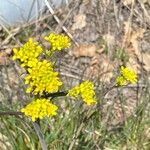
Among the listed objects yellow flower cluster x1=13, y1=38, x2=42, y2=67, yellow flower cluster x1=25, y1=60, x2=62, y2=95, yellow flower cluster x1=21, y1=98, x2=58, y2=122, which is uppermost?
yellow flower cluster x1=13, y1=38, x2=42, y2=67

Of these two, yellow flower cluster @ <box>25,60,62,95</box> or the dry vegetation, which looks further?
the dry vegetation

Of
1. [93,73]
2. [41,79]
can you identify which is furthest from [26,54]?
[93,73]

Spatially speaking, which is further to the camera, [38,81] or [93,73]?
[93,73]

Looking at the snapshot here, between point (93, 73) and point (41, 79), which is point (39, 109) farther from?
point (93, 73)

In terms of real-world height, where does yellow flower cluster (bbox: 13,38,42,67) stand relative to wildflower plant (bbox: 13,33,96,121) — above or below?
above

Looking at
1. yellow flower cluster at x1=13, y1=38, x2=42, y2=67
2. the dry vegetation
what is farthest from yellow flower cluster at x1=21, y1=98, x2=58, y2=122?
the dry vegetation

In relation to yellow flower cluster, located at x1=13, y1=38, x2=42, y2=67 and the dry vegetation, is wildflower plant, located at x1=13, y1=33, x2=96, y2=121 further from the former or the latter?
the dry vegetation

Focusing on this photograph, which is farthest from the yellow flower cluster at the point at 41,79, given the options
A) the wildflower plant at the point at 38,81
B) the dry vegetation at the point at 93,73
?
the dry vegetation at the point at 93,73
